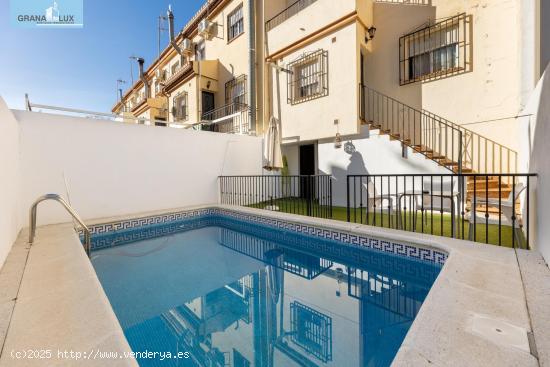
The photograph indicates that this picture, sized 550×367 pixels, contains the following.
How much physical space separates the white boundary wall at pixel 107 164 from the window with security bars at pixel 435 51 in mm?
5963

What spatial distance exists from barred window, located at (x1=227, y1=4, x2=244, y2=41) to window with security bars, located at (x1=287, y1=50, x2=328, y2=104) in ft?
13.0

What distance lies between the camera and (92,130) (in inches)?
259

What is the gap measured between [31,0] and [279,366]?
10408 millimetres

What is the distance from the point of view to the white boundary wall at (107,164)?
18.4 feet

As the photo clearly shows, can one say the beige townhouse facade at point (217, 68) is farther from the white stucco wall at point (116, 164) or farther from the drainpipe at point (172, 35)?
the white stucco wall at point (116, 164)

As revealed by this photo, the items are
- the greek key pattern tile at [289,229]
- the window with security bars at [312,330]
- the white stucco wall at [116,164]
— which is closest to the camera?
the window with security bars at [312,330]

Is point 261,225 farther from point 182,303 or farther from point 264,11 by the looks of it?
point 264,11

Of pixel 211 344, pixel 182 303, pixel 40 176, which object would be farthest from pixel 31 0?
pixel 211 344

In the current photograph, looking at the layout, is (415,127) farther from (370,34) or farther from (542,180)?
(542,180)

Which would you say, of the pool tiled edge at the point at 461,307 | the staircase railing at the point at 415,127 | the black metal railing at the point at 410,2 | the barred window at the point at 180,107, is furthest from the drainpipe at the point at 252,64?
the pool tiled edge at the point at 461,307

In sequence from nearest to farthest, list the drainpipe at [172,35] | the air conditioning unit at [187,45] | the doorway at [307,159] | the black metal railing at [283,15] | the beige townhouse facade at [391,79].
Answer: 1. the beige townhouse facade at [391,79]
2. the black metal railing at [283,15]
3. the doorway at [307,159]
4. the air conditioning unit at [187,45]
5. the drainpipe at [172,35]

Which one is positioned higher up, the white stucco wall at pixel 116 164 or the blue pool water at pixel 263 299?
the white stucco wall at pixel 116 164

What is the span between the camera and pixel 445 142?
7.00 metres

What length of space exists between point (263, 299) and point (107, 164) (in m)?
5.96
